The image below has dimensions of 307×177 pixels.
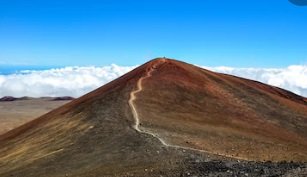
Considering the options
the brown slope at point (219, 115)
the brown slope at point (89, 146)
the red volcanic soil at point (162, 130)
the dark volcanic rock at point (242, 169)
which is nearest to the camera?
the dark volcanic rock at point (242, 169)

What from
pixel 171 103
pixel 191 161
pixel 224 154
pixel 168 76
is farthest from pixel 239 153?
pixel 168 76

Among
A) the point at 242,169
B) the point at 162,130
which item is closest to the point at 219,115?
the point at 162,130

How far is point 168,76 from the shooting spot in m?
75.4

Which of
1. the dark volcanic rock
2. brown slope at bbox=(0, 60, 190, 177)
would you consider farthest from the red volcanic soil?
the dark volcanic rock

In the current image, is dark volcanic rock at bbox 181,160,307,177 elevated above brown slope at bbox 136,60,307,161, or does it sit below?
below

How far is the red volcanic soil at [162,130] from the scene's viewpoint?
40.3 meters

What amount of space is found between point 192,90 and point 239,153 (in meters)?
26.8

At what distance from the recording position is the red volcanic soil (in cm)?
4028

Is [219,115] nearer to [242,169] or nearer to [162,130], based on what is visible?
[162,130]

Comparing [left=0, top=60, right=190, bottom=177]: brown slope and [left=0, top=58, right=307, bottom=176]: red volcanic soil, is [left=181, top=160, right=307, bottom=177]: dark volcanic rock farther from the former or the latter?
[left=0, top=60, right=190, bottom=177]: brown slope

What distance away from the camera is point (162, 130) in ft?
160

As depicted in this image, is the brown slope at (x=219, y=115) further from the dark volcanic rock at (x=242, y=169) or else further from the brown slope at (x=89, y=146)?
the dark volcanic rock at (x=242, y=169)

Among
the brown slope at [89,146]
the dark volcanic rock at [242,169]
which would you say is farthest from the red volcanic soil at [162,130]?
the dark volcanic rock at [242,169]

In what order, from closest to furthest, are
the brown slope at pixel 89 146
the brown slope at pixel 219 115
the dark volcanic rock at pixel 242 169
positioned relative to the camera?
the dark volcanic rock at pixel 242 169 → the brown slope at pixel 89 146 → the brown slope at pixel 219 115
